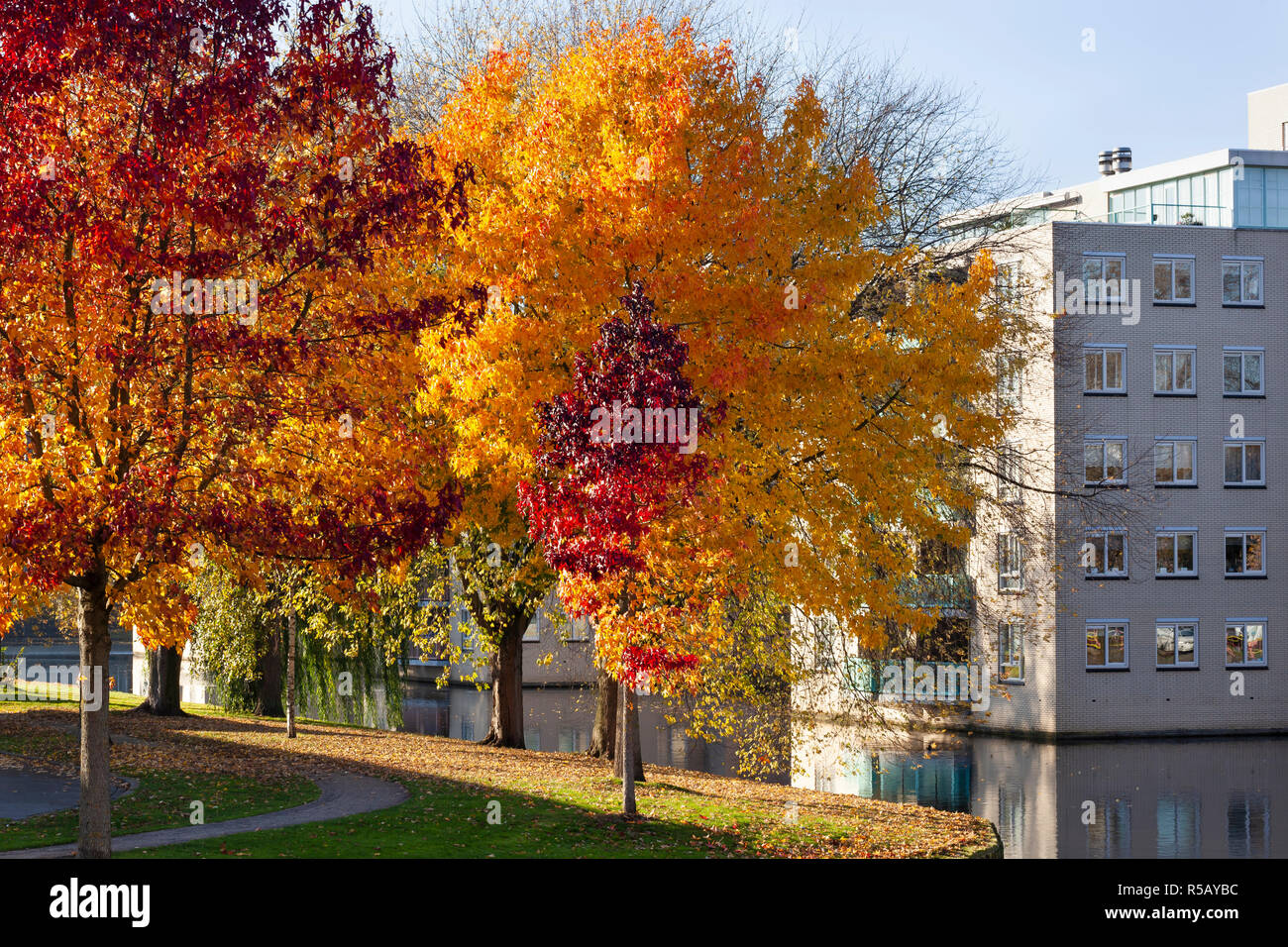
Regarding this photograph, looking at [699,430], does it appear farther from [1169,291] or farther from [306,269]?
[1169,291]

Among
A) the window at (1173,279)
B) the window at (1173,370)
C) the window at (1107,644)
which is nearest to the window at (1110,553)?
the window at (1107,644)

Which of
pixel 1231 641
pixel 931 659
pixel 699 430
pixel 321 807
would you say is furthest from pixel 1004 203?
pixel 1231 641

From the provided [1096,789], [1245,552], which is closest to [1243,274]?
[1245,552]

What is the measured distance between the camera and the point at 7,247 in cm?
1124

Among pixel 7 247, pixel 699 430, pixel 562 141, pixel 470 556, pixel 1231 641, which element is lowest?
pixel 1231 641

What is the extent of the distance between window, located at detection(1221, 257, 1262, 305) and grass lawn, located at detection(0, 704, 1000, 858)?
111ft

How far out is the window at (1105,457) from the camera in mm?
48750

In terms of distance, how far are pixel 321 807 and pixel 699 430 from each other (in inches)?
278

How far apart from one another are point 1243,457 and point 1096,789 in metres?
21.4

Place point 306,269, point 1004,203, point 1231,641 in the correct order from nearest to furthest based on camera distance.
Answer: point 306,269 < point 1004,203 < point 1231,641

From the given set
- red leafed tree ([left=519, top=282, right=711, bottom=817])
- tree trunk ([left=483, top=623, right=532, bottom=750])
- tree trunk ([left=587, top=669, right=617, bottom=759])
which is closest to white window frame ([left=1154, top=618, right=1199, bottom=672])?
tree trunk ([left=483, top=623, right=532, bottom=750])

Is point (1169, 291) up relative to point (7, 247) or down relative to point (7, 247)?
up

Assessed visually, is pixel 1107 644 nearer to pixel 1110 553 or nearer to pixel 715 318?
pixel 1110 553

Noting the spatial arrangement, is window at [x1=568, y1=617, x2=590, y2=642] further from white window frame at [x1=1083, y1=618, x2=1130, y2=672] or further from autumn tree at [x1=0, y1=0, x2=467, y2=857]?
white window frame at [x1=1083, y1=618, x2=1130, y2=672]
